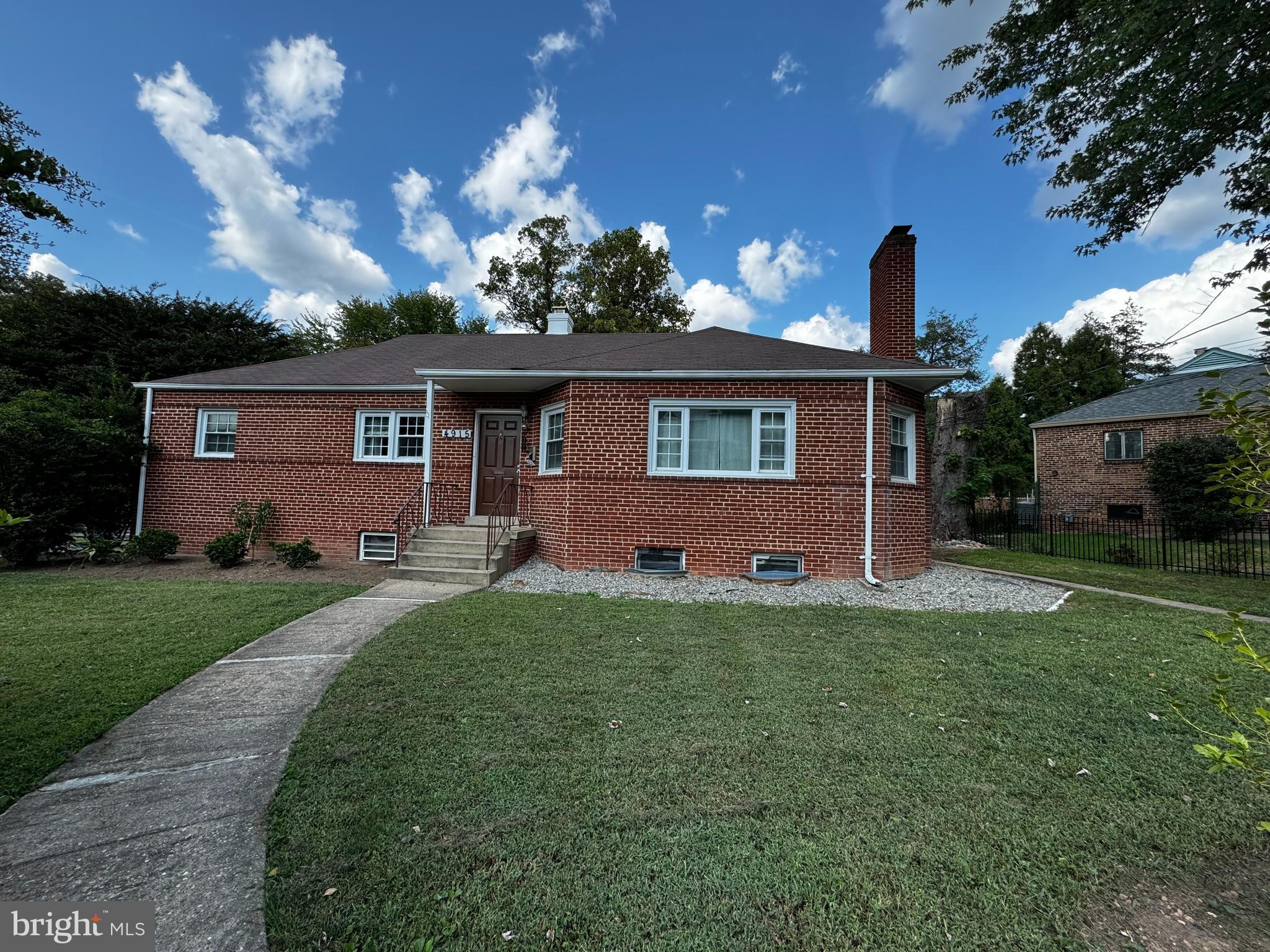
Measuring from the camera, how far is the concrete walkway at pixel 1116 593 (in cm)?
658

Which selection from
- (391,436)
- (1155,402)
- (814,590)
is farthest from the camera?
(1155,402)

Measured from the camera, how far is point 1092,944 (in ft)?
5.47

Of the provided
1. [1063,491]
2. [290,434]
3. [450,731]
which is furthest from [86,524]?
[1063,491]

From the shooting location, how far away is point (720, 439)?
8.79 m

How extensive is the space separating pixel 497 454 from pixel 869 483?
7137 mm

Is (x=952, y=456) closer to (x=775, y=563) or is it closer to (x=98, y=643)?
(x=775, y=563)

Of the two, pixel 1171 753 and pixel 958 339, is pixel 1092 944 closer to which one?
pixel 1171 753

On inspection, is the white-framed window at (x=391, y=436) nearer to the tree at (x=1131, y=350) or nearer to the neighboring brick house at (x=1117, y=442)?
the neighboring brick house at (x=1117, y=442)

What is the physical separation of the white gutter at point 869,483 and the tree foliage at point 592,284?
59.7 ft

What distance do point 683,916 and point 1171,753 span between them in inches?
123

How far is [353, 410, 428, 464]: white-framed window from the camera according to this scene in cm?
1084

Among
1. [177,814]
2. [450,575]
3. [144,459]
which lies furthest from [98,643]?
[144,459]

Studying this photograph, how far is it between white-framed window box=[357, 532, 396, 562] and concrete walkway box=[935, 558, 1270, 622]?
1138 cm

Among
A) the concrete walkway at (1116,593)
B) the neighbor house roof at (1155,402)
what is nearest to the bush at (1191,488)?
the neighbor house roof at (1155,402)
